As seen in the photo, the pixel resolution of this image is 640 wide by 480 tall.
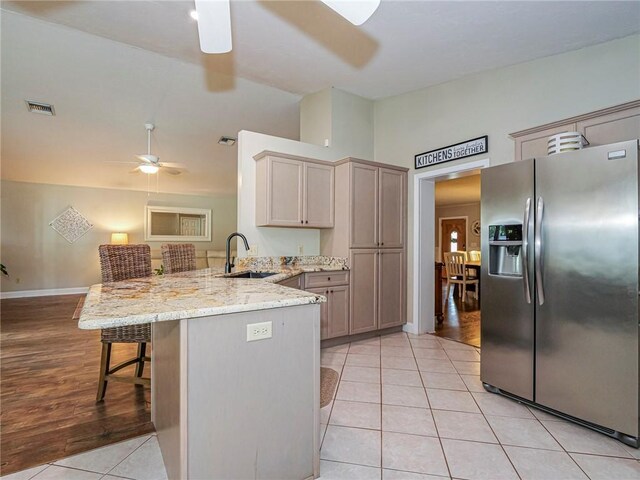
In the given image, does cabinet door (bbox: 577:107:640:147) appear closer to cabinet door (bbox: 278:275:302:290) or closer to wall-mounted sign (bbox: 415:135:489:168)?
wall-mounted sign (bbox: 415:135:489:168)

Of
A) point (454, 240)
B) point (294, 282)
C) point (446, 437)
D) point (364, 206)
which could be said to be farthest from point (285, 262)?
point (454, 240)

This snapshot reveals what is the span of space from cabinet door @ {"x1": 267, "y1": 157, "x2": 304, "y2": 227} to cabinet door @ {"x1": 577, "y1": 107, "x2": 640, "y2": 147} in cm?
254

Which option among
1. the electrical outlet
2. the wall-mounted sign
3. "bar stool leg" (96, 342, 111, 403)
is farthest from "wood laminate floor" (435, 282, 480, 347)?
"bar stool leg" (96, 342, 111, 403)

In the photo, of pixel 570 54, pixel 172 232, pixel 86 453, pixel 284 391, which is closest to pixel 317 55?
pixel 570 54

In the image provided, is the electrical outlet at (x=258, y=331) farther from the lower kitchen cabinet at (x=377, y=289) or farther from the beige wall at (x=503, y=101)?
the beige wall at (x=503, y=101)

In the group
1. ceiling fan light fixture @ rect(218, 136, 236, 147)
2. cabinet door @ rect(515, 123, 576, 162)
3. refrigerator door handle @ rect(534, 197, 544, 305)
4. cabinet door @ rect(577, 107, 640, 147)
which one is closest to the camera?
refrigerator door handle @ rect(534, 197, 544, 305)

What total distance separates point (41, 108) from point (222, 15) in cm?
380

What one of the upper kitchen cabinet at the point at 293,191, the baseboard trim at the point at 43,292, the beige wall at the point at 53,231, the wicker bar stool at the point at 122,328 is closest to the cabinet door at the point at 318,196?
the upper kitchen cabinet at the point at 293,191

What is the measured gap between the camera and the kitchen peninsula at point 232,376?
3.89 ft

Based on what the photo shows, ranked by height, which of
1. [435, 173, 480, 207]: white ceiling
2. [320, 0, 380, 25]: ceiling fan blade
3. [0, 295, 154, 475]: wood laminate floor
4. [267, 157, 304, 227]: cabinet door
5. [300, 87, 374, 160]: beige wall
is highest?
[300, 87, 374, 160]: beige wall

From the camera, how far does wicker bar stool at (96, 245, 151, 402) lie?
85.7 inches

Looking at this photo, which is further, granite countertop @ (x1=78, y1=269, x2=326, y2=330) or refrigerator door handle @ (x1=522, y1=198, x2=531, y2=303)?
refrigerator door handle @ (x1=522, y1=198, x2=531, y2=303)

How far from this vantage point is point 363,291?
11.9 ft

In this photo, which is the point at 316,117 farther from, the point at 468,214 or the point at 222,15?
the point at 468,214
